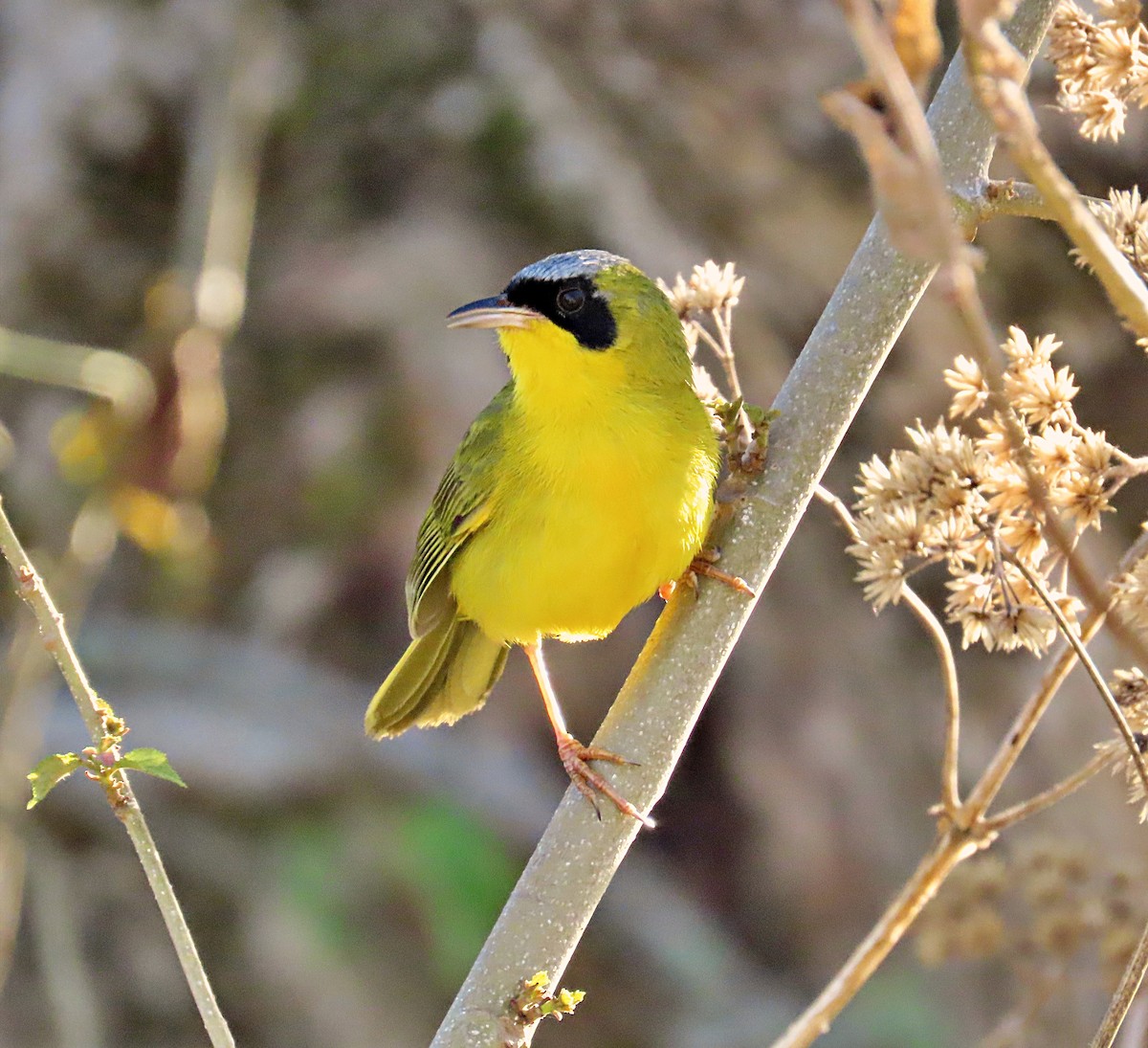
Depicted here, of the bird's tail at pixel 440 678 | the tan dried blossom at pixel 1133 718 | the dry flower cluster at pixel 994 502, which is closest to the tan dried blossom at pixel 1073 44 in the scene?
the dry flower cluster at pixel 994 502

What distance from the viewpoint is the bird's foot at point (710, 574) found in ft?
7.93

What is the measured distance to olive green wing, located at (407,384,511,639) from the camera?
350cm

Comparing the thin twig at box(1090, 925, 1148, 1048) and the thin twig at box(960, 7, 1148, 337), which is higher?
the thin twig at box(960, 7, 1148, 337)

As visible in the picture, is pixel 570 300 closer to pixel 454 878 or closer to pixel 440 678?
pixel 440 678

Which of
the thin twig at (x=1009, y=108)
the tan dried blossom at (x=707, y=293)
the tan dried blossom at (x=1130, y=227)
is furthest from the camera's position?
the tan dried blossom at (x=707, y=293)

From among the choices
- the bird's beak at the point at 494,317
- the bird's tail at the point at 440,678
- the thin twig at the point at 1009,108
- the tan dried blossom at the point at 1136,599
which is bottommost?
the tan dried blossom at the point at 1136,599

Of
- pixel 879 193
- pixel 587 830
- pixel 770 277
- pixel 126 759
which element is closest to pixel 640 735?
pixel 587 830

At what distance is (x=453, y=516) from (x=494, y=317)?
1.77 feet

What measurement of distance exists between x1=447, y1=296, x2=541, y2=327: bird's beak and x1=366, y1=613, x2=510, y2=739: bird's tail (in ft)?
2.77

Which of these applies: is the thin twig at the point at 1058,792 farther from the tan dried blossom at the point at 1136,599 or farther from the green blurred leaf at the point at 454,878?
the green blurred leaf at the point at 454,878

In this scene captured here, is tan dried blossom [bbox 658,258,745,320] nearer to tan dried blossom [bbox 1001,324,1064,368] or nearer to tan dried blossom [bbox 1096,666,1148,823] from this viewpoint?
tan dried blossom [bbox 1001,324,1064,368]

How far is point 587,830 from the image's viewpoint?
2.21m

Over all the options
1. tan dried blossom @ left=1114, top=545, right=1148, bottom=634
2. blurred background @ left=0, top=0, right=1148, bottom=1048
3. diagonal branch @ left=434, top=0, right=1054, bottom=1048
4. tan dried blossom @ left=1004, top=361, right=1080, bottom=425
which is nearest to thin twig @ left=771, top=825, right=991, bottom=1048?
diagonal branch @ left=434, top=0, right=1054, bottom=1048

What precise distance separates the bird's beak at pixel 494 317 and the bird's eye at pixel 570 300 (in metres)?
0.06
